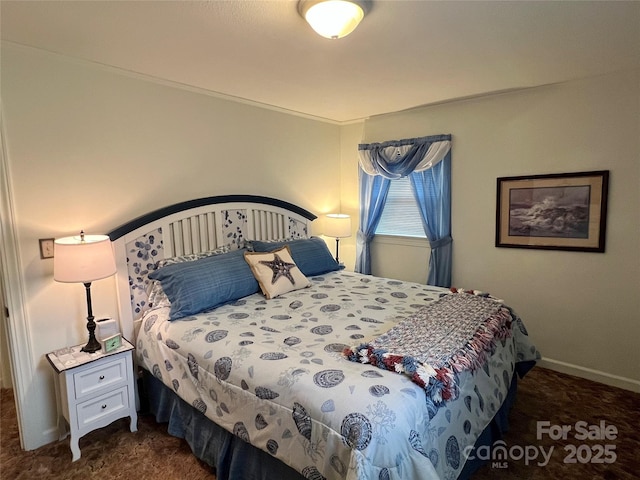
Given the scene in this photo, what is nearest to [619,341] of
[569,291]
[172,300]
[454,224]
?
[569,291]

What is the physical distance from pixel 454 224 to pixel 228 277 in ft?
7.35

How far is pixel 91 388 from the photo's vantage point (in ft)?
6.78

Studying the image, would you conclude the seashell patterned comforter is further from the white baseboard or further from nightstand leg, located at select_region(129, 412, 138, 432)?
the white baseboard

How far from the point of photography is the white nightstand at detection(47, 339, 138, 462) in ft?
6.57

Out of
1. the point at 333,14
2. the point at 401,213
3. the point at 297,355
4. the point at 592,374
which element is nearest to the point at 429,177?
the point at 401,213

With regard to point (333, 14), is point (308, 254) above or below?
below

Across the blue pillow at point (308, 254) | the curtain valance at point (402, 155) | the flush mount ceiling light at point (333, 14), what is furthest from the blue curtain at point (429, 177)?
the flush mount ceiling light at point (333, 14)

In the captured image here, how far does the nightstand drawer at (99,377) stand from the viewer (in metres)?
2.02

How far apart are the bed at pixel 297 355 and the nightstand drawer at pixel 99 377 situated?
182 millimetres

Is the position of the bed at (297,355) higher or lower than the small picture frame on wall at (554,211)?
lower

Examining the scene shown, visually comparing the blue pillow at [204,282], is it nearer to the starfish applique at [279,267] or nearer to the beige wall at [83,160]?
the starfish applique at [279,267]

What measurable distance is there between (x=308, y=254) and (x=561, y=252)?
6.99ft

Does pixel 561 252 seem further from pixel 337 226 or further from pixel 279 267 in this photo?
pixel 279 267

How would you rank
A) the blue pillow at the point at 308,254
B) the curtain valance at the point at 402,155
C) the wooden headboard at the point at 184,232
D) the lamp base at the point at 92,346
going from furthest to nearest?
the curtain valance at the point at 402,155
the blue pillow at the point at 308,254
the wooden headboard at the point at 184,232
the lamp base at the point at 92,346
